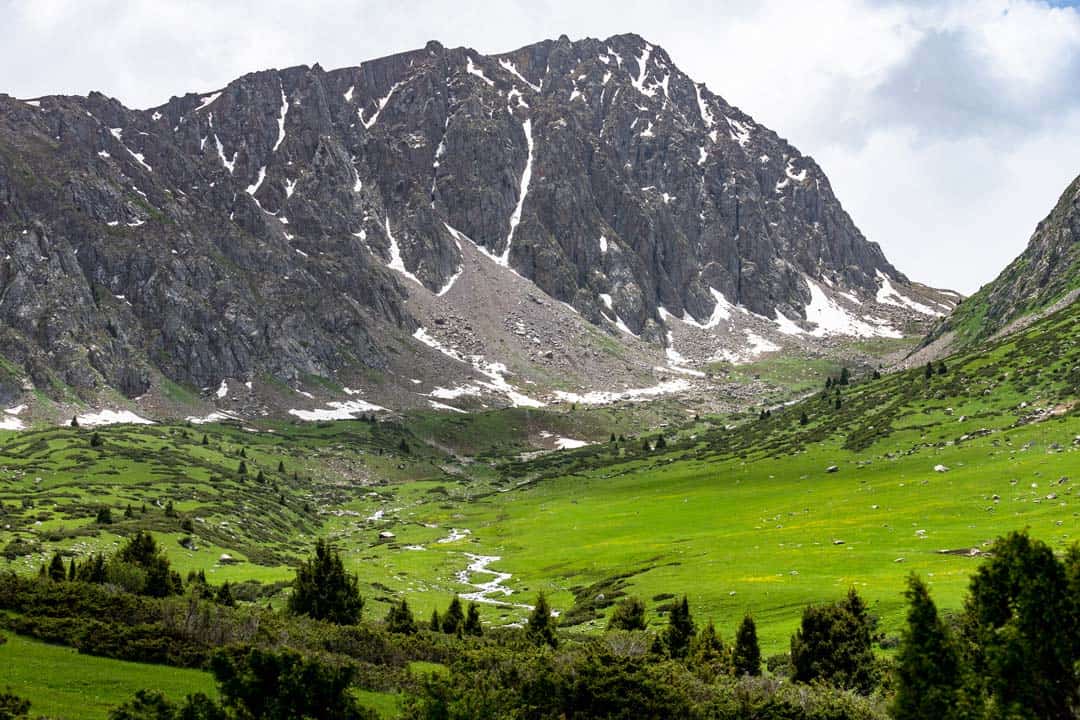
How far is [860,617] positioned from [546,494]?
152793 millimetres

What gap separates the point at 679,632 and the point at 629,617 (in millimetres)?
7513

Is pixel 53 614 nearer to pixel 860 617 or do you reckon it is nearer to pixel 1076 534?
pixel 860 617

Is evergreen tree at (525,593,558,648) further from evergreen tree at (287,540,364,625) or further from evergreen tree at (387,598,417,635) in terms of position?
evergreen tree at (287,540,364,625)

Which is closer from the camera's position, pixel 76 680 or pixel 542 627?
pixel 76 680

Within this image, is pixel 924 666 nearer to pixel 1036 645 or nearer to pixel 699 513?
pixel 1036 645

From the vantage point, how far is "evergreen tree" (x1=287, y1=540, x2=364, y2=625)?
57.9 metres

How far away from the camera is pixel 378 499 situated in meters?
198

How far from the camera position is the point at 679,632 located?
48688 millimetres

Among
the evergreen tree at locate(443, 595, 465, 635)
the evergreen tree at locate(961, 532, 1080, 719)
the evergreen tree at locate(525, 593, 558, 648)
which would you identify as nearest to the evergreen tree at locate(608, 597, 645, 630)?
the evergreen tree at locate(525, 593, 558, 648)

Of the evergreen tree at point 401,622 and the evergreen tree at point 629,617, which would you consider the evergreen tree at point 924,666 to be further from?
the evergreen tree at point 401,622

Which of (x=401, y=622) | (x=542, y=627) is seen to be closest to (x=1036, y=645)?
(x=542, y=627)

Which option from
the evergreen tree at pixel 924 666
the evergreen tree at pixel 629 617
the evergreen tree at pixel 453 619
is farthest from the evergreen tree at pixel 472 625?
the evergreen tree at pixel 924 666

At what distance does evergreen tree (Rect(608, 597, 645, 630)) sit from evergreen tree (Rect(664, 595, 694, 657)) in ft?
19.3

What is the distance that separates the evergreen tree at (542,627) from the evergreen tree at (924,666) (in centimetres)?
2516
